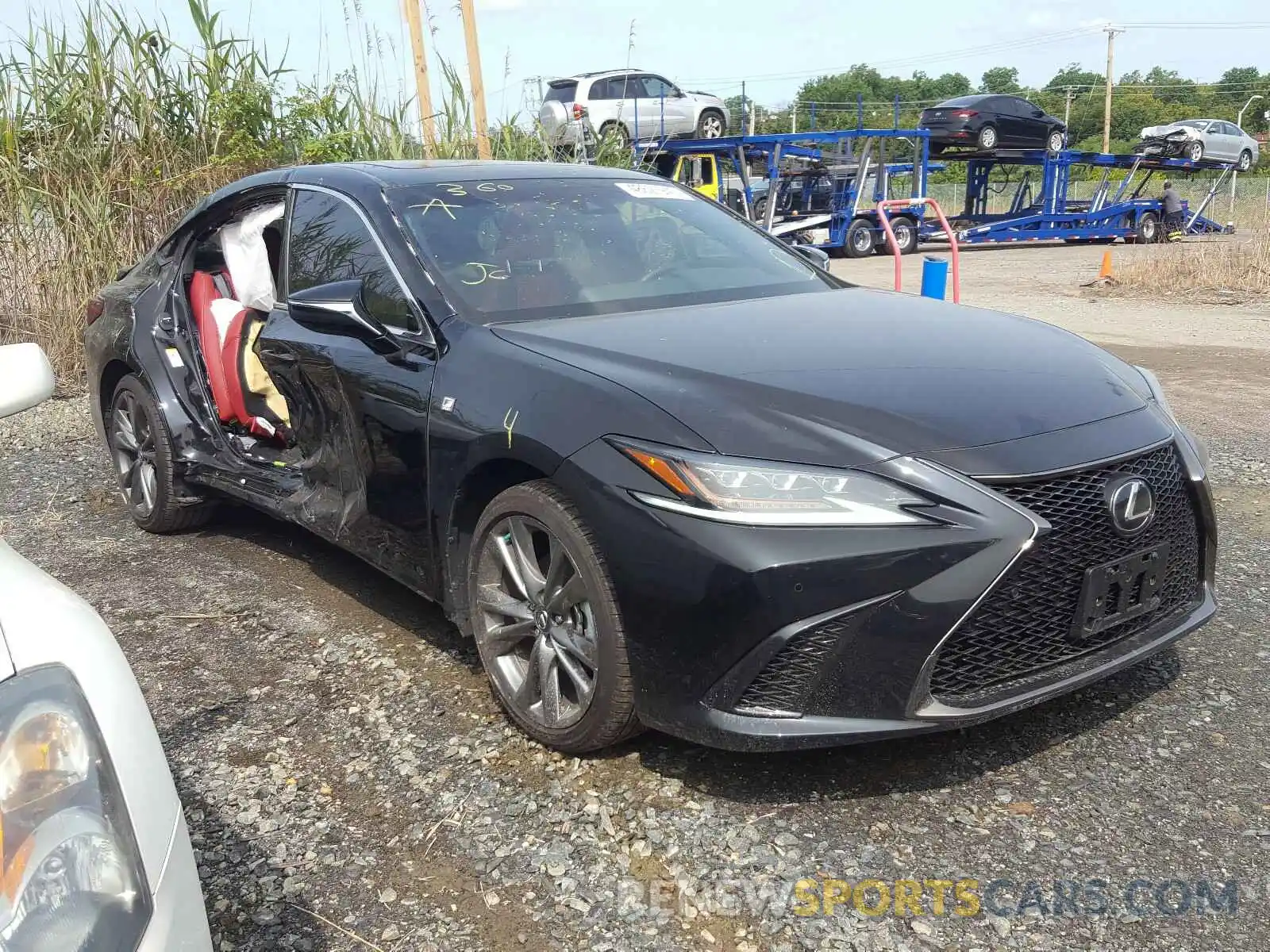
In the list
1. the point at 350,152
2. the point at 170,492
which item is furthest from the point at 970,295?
the point at 170,492

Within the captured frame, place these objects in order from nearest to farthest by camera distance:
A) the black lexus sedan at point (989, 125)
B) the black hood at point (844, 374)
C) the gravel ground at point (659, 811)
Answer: the gravel ground at point (659, 811) → the black hood at point (844, 374) → the black lexus sedan at point (989, 125)

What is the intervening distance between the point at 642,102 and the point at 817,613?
20659 millimetres

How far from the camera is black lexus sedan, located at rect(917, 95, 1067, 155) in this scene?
23438 mm

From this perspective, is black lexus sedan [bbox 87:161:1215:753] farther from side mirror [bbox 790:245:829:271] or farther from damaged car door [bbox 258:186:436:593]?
side mirror [bbox 790:245:829:271]

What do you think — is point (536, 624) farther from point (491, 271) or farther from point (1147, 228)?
point (1147, 228)

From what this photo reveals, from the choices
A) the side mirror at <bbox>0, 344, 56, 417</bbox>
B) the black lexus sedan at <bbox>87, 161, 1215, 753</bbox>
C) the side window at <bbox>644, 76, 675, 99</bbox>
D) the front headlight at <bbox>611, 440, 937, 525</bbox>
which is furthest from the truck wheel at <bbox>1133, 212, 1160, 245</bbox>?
the side mirror at <bbox>0, 344, 56, 417</bbox>

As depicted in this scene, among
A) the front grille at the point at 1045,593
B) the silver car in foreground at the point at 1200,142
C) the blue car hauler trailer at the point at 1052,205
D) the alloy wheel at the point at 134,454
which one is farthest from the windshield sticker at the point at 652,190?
the silver car in foreground at the point at 1200,142

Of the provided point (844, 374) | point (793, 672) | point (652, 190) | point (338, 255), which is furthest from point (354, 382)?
point (793, 672)

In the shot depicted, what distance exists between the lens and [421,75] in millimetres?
9773

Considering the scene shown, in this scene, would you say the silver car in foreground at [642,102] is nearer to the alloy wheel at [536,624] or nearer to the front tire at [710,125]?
the front tire at [710,125]

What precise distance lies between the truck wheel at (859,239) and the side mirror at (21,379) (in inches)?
850

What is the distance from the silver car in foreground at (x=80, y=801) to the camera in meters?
1.28

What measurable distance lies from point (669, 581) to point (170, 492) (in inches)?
127

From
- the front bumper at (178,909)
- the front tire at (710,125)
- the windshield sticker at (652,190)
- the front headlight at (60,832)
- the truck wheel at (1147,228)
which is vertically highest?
the front tire at (710,125)
